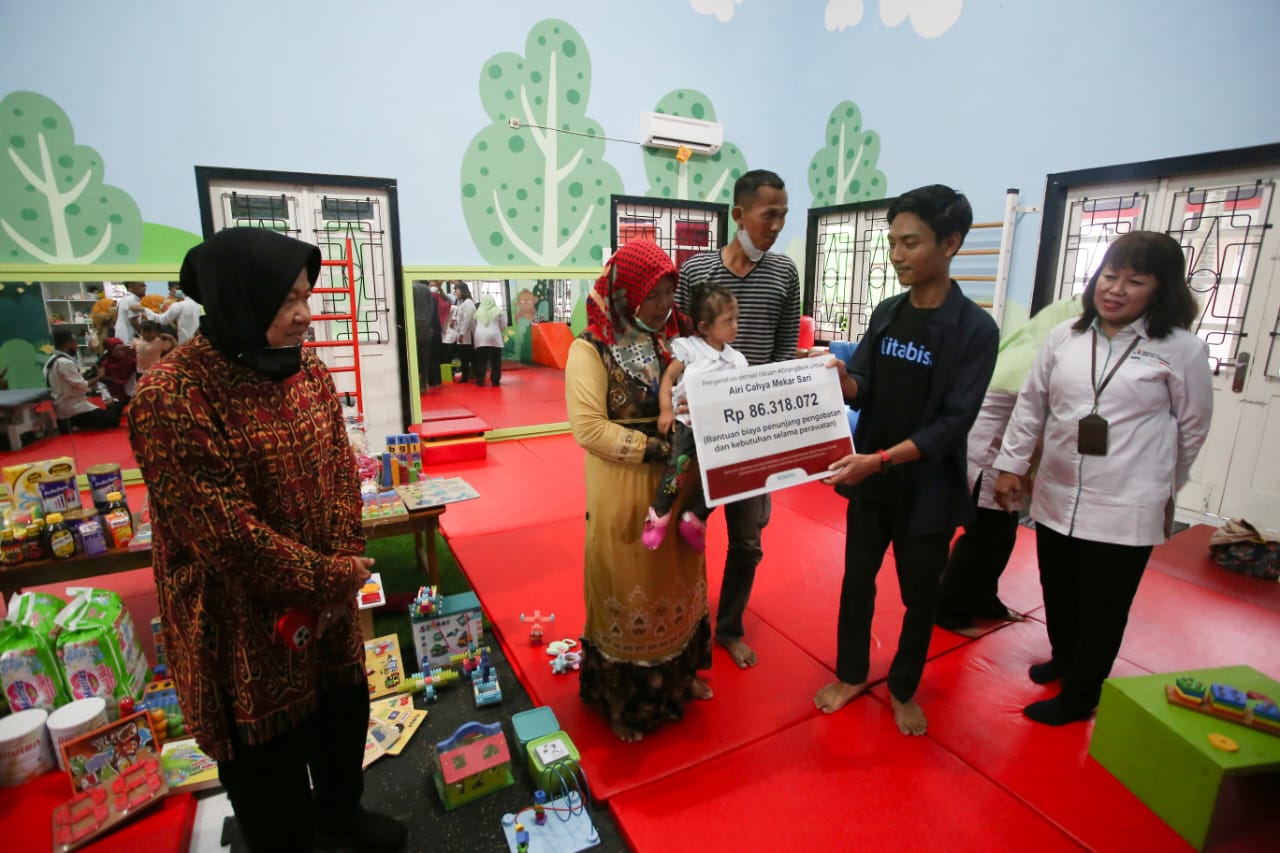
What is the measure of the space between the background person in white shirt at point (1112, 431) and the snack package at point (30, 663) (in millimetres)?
3440

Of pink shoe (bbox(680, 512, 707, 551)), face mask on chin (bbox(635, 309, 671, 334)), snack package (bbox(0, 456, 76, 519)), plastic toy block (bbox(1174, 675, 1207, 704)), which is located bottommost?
plastic toy block (bbox(1174, 675, 1207, 704))

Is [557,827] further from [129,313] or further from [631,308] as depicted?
[129,313]

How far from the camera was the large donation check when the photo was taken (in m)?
1.75

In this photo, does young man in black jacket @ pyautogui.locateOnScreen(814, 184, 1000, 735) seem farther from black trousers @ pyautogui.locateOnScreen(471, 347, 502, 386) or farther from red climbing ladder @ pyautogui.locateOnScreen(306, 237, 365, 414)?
black trousers @ pyautogui.locateOnScreen(471, 347, 502, 386)

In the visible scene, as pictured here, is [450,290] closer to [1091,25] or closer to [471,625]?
[471,625]

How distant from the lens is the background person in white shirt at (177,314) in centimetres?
482

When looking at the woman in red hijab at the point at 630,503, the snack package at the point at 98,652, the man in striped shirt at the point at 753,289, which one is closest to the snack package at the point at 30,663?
the snack package at the point at 98,652

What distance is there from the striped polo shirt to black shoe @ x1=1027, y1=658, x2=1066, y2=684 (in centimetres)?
166

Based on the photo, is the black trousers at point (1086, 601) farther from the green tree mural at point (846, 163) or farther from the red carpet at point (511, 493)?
the green tree mural at point (846, 163)

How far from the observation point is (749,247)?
233 cm

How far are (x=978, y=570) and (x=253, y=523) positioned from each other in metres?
2.88

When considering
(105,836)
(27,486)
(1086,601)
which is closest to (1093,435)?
(1086,601)

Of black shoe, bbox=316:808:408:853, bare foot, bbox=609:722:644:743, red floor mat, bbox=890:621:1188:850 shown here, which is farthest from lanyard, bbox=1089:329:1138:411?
black shoe, bbox=316:808:408:853

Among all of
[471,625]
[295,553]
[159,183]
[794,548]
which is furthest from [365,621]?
[159,183]
